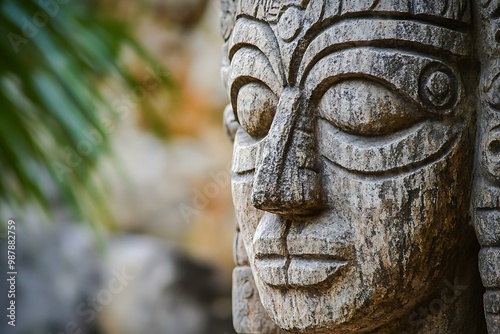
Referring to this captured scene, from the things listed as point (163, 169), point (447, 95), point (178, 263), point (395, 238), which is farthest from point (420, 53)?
point (163, 169)

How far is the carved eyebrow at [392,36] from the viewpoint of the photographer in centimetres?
117

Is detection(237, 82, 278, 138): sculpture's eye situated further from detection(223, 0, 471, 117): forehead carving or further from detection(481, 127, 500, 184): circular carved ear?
detection(481, 127, 500, 184): circular carved ear

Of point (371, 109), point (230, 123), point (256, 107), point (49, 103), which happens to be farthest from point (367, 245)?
point (49, 103)

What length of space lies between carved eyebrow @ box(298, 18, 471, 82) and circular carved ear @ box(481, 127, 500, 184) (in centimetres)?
15

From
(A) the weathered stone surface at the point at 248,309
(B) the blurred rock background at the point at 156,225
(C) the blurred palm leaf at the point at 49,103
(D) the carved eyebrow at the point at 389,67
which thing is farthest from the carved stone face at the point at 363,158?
(B) the blurred rock background at the point at 156,225

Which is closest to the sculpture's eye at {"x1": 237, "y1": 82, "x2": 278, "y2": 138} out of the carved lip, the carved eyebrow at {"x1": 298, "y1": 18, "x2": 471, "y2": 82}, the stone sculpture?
the stone sculpture

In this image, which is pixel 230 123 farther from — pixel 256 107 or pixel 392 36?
pixel 392 36

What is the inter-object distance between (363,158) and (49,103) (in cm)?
178

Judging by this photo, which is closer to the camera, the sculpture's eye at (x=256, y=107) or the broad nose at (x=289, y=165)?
the broad nose at (x=289, y=165)

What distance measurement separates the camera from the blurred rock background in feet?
15.0

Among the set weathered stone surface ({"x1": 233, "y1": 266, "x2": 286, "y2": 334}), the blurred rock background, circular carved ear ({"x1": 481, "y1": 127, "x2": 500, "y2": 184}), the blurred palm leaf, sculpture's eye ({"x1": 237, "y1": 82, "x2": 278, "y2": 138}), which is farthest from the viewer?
the blurred rock background

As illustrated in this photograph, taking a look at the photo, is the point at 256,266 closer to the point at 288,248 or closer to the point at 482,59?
the point at 288,248

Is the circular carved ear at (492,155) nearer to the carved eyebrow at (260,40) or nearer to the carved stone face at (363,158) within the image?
the carved stone face at (363,158)

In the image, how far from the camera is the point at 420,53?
118cm
